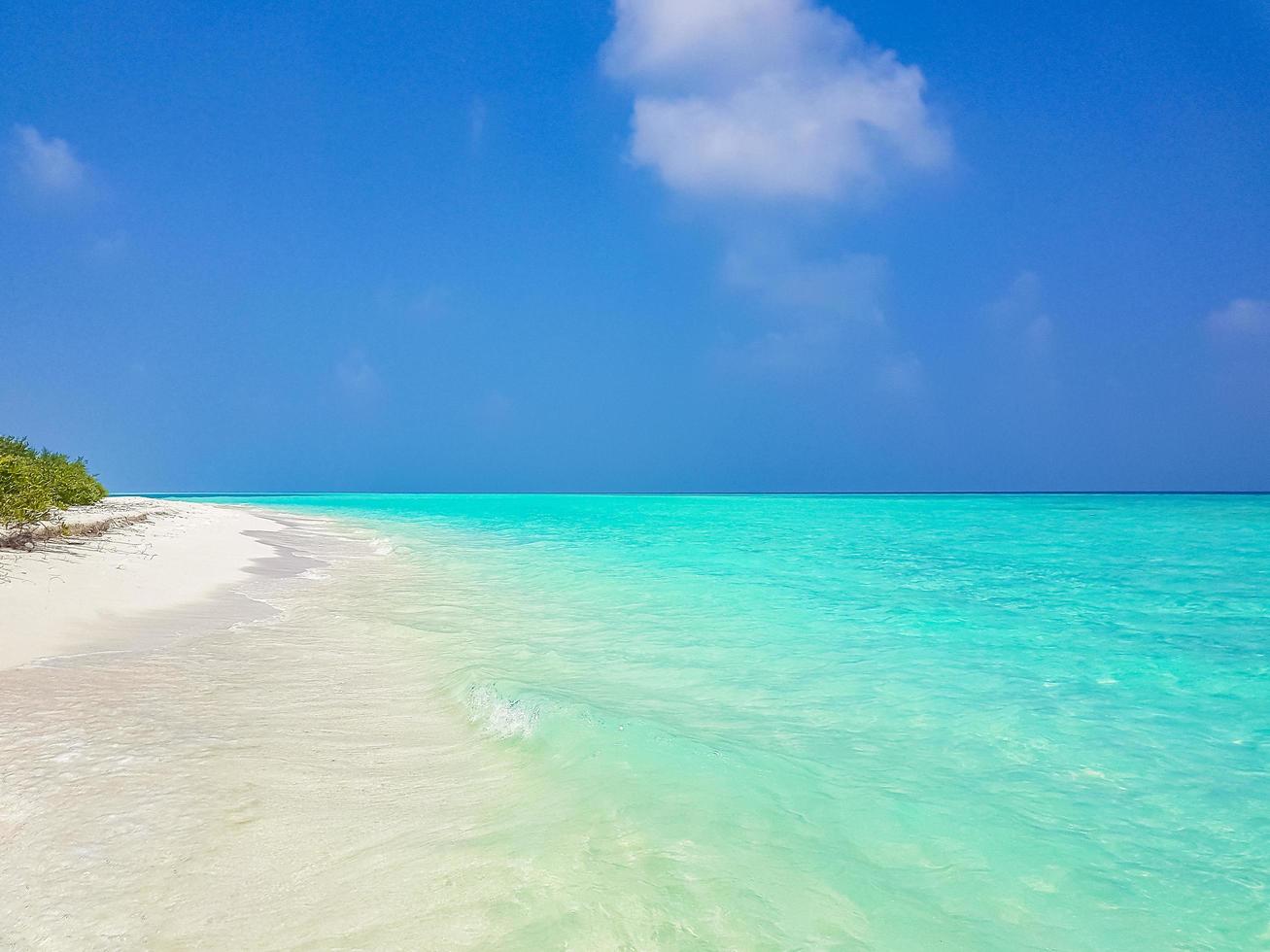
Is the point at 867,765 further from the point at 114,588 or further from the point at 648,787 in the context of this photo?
the point at 114,588

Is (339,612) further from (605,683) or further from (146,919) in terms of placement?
(146,919)

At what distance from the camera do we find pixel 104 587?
8.53 metres

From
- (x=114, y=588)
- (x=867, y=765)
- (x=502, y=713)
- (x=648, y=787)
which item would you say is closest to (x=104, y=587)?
(x=114, y=588)

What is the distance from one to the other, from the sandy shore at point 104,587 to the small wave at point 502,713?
142 inches

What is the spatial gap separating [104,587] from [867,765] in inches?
363

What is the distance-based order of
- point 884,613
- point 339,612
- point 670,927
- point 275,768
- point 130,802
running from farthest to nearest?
point 884,613
point 339,612
point 275,768
point 130,802
point 670,927

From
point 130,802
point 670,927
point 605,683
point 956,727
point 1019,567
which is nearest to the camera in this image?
point 670,927

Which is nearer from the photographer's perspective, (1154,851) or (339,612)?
(1154,851)

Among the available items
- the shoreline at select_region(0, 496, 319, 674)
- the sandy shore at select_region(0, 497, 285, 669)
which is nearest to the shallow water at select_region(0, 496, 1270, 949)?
the shoreline at select_region(0, 496, 319, 674)

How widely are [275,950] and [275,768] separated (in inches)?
64.3

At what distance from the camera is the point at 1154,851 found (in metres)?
3.25

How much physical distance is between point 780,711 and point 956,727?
49.4 inches

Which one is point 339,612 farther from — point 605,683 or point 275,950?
point 275,950

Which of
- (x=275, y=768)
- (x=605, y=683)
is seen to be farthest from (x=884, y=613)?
(x=275, y=768)
